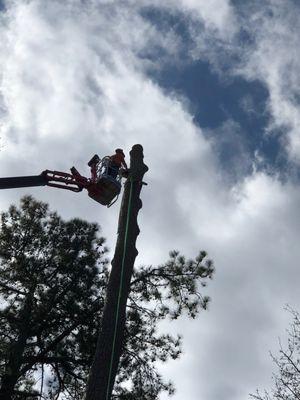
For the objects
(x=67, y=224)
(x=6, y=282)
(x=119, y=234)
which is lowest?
Answer: (x=119, y=234)

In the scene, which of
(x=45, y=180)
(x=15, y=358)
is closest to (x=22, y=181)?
(x=45, y=180)

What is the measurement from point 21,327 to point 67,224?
112 inches

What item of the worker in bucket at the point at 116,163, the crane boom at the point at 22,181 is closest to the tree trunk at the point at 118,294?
the worker in bucket at the point at 116,163

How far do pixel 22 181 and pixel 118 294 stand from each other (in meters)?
3.12

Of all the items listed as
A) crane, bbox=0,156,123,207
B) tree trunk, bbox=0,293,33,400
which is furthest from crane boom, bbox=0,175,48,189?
tree trunk, bbox=0,293,33,400

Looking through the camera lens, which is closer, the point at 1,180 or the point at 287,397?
the point at 1,180

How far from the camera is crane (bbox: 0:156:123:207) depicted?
8.13 m

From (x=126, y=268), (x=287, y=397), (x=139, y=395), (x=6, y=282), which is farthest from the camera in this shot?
(x=6, y=282)

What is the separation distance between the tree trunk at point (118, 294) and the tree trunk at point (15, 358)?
473cm

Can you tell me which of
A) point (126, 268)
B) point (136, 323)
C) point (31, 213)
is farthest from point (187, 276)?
point (31, 213)

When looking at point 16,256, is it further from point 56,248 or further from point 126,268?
point 126,268

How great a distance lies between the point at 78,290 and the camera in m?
10.9

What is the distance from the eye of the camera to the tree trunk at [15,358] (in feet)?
30.9

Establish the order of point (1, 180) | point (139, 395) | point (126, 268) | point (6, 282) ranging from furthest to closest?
point (6, 282) < point (139, 395) < point (1, 180) < point (126, 268)
